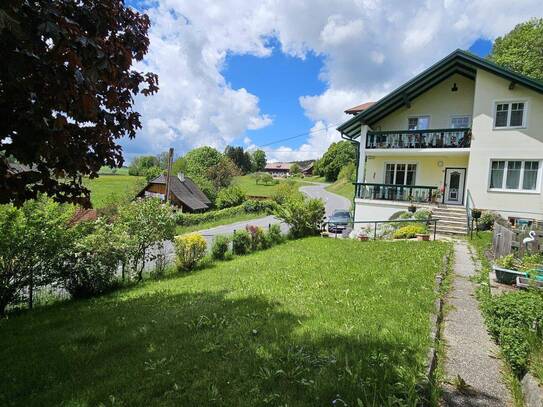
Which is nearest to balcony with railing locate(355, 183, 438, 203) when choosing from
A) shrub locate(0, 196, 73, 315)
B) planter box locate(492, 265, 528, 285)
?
planter box locate(492, 265, 528, 285)

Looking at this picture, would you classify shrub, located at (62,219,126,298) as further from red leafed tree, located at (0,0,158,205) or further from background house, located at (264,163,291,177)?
background house, located at (264,163,291,177)

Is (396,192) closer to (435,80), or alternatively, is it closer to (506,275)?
(435,80)

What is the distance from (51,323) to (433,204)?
18088mm

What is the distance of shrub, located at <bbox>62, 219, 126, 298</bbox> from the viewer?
28.1ft

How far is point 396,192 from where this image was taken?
19.6m

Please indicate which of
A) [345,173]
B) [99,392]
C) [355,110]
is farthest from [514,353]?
[345,173]

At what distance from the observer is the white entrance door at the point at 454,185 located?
1954cm

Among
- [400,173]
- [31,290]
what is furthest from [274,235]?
[400,173]

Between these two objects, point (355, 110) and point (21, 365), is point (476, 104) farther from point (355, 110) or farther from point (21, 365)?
point (21, 365)

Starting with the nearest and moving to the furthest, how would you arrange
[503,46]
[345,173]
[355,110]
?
[355,110]
[503,46]
[345,173]

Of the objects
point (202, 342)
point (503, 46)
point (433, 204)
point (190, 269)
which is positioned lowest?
point (190, 269)

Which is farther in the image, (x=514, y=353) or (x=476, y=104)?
(x=476, y=104)

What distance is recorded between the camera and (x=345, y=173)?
75.6 meters

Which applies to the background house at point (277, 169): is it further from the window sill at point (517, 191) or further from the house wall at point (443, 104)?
the window sill at point (517, 191)
